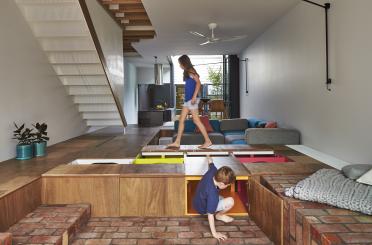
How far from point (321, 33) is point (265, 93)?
2705 millimetres

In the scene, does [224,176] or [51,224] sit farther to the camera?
[224,176]

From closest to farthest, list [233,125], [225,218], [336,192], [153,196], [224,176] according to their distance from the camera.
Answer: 1. [336,192]
2. [224,176]
3. [225,218]
4. [153,196]
5. [233,125]

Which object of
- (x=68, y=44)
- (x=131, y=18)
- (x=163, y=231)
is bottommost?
(x=163, y=231)

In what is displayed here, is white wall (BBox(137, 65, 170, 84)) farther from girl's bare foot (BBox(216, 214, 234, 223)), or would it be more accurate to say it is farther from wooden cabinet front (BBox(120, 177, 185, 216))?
girl's bare foot (BBox(216, 214, 234, 223))

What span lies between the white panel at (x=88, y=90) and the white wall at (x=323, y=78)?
300cm

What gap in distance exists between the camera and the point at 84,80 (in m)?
5.27

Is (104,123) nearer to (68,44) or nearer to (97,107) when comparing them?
(97,107)

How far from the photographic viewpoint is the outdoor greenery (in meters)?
11.0

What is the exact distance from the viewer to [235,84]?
9.38 m

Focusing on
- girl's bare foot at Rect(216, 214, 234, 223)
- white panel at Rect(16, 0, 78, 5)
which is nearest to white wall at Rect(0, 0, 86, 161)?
white panel at Rect(16, 0, 78, 5)

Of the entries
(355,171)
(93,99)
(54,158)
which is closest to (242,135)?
(93,99)

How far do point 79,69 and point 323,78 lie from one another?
355cm

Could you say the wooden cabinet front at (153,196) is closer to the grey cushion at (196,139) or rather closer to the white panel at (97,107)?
the grey cushion at (196,139)

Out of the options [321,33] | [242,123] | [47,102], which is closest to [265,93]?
[242,123]
